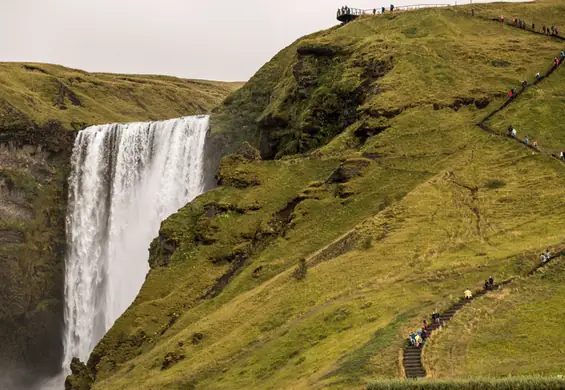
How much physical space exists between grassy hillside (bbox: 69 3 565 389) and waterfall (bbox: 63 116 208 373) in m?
6.18

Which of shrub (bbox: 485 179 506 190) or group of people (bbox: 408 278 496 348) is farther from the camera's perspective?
shrub (bbox: 485 179 506 190)

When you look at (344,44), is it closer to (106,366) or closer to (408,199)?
(408,199)

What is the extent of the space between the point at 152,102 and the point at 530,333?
109281mm

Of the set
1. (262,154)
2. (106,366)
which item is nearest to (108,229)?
(262,154)

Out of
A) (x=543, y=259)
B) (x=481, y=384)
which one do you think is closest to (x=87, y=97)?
(x=543, y=259)

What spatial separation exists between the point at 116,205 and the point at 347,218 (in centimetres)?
3923

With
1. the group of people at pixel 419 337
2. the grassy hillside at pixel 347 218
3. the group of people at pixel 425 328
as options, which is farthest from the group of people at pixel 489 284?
the group of people at pixel 419 337

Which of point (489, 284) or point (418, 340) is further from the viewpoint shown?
point (489, 284)

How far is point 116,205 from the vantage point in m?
90.9

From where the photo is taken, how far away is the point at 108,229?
300 feet

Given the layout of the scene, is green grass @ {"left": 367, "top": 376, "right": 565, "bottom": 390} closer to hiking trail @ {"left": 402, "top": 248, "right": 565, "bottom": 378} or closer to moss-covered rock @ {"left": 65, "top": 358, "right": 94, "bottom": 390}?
hiking trail @ {"left": 402, "top": 248, "right": 565, "bottom": 378}

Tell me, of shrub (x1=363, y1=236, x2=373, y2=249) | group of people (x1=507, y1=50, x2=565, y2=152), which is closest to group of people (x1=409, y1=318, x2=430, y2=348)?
shrub (x1=363, y1=236, x2=373, y2=249)

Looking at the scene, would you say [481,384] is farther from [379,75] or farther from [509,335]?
[379,75]

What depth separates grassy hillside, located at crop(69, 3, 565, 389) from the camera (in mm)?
44219
